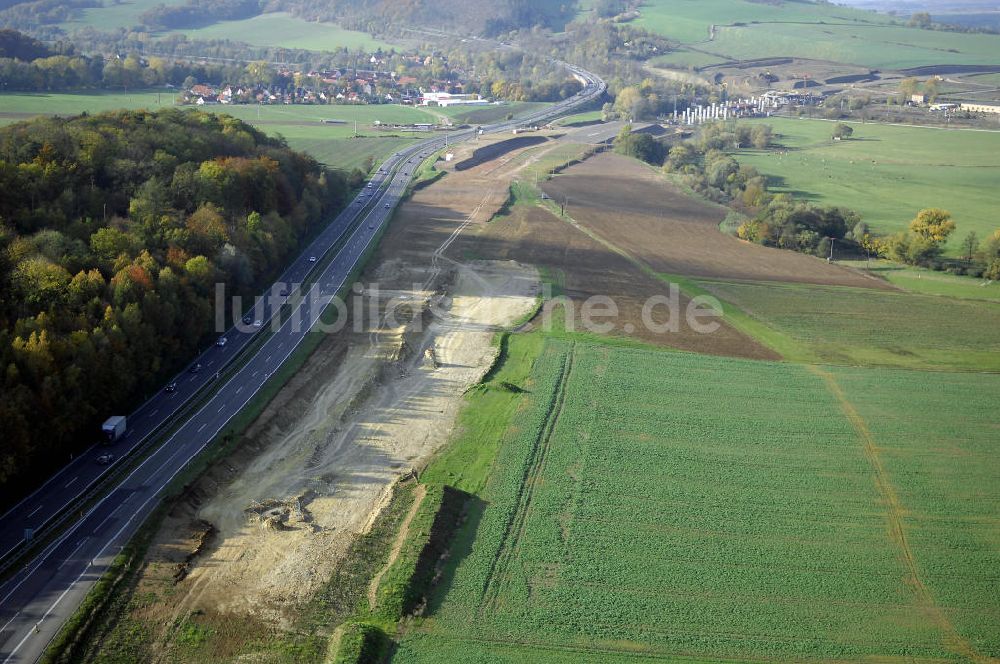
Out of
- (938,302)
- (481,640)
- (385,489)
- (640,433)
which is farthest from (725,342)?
(481,640)

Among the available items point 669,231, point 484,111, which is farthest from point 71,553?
point 484,111

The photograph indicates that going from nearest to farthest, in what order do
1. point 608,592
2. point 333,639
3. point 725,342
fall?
point 333,639 < point 608,592 < point 725,342

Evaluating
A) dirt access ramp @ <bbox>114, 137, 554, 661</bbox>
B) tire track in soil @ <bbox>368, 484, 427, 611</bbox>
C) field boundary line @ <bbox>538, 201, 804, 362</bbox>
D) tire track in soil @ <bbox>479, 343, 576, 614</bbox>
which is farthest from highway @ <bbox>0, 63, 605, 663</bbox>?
field boundary line @ <bbox>538, 201, 804, 362</bbox>

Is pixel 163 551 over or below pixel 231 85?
below

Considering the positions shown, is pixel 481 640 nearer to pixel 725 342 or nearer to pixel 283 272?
pixel 725 342

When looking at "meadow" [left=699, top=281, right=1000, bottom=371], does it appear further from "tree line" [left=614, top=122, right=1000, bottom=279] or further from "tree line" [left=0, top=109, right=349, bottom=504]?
"tree line" [left=0, top=109, right=349, bottom=504]

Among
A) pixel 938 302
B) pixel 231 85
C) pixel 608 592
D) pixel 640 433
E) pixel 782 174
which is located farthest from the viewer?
pixel 231 85

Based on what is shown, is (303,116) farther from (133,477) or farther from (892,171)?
(133,477)
